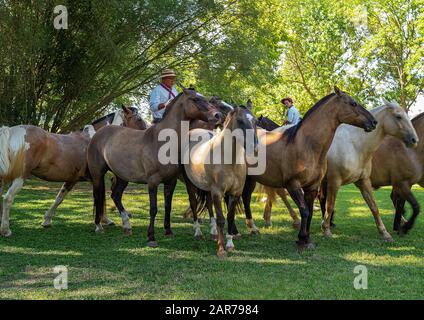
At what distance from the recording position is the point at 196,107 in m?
7.87

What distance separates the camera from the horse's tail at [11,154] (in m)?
8.32

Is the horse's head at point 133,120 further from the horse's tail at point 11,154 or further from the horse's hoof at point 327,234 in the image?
the horse's hoof at point 327,234

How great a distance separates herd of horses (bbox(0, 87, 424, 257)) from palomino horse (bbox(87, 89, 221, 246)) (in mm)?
17

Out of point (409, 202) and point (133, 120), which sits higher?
point (133, 120)

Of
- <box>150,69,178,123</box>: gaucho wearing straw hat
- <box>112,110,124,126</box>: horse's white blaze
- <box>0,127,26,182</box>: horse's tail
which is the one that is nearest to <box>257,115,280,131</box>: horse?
<box>150,69,178,123</box>: gaucho wearing straw hat

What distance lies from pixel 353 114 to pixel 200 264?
313cm

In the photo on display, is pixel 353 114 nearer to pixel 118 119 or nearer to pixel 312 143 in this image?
pixel 312 143

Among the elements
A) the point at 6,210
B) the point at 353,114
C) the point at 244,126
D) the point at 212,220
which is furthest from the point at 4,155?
the point at 353,114

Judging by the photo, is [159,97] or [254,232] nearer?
[254,232]

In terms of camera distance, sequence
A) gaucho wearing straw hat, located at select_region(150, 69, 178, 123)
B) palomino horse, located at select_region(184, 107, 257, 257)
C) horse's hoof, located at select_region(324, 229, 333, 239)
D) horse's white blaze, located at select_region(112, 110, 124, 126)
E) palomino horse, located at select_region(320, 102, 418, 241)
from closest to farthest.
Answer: palomino horse, located at select_region(184, 107, 257, 257)
palomino horse, located at select_region(320, 102, 418, 241)
horse's hoof, located at select_region(324, 229, 333, 239)
gaucho wearing straw hat, located at select_region(150, 69, 178, 123)
horse's white blaze, located at select_region(112, 110, 124, 126)

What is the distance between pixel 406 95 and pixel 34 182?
75.2 ft

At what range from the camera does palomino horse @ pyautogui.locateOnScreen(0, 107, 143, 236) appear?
8.36 meters

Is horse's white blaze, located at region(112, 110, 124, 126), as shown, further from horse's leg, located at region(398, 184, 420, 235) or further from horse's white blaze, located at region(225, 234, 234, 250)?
horse's leg, located at region(398, 184, 420, 235)

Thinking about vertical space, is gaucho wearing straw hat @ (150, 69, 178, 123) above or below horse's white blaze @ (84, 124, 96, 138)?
above
